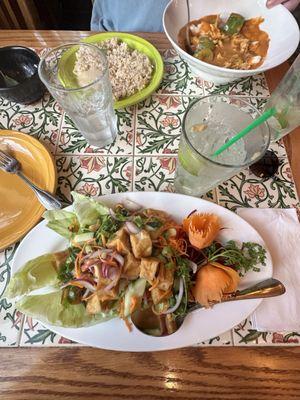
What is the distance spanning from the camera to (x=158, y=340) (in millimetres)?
526

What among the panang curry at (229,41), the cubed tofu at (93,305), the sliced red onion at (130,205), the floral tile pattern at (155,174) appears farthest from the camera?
the panang curry at (229,41)

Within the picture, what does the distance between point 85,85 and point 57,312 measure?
1.80 feet

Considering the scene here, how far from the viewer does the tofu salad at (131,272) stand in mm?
529

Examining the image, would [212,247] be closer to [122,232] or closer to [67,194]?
[122,232]

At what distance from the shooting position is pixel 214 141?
65 cm

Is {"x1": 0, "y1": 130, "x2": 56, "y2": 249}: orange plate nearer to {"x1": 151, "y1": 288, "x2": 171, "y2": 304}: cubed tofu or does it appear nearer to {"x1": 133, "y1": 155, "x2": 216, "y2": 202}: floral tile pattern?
{"x1": 133, "y1": 155, "x2": 216, "y2": 202}: floral tile pattern

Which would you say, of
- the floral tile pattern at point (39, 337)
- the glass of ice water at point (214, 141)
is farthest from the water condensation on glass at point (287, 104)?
the floral tile pattern at point (39, 337)

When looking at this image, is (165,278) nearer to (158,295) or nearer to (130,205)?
(158,295)

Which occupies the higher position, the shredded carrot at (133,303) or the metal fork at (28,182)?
the metal fork at (28,182)

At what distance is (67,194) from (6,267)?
0.22 m

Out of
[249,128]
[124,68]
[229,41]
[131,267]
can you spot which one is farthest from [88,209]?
[229,41]

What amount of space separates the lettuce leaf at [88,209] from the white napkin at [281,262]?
33cm

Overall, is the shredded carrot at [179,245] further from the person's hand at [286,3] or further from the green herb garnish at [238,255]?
the person's hand at [286,3]

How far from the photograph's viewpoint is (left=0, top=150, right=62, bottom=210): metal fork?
2.19ft
